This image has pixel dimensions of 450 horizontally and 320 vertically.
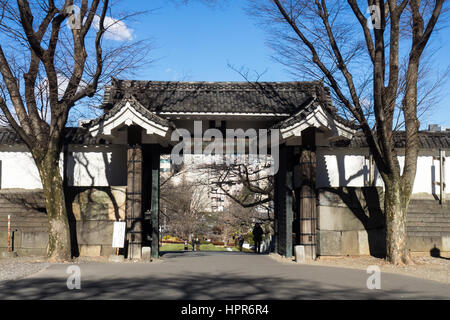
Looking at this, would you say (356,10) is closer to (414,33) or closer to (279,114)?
(414,33)

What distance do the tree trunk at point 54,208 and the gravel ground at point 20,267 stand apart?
64 centimetres

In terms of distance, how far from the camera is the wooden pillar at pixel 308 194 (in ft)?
48.4

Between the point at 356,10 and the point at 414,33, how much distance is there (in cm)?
182

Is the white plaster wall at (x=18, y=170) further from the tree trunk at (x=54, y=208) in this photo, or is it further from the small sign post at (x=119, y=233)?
the small sign post at (x=119, y=233)

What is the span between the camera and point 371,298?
25.1 feet

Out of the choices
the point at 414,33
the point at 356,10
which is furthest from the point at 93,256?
A: the point at 414,33

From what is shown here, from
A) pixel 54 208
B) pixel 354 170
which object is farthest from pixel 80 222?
pixel 354 170

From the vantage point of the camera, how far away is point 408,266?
12.8 m

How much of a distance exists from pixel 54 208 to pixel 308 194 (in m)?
7.40

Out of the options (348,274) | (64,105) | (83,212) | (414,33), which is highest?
(414,33)
